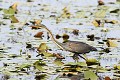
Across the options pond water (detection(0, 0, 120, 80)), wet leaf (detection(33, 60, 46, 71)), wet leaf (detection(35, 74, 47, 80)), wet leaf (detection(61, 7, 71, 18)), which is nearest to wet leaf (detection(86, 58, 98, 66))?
pond water (detection(0, 0, 120, 80))

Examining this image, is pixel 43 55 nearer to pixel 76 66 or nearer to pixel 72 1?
pixel 76 66

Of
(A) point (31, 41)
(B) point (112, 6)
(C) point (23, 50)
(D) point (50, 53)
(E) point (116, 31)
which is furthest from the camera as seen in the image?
(B) point (112, 6)

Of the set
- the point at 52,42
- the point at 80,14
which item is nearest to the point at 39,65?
the point at 52,42

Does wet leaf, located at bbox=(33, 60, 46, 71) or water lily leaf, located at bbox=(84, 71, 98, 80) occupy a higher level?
wet leaf, located at bbox=(33, 60, 46, 71)

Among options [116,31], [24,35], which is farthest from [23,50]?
[116,31]

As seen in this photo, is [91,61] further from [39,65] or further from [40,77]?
[40,77]

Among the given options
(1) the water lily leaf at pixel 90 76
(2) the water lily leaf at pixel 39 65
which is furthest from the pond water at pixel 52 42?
(1) the water lily leaf at pixel 90 76

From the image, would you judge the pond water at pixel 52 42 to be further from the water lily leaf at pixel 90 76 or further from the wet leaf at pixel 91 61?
the water lily leaf at pixel 90 76

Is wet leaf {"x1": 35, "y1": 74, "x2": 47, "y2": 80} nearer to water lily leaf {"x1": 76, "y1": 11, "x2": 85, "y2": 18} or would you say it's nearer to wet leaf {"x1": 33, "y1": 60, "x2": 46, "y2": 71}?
wet leaf {"x1": 33, "y1": 60, "x2": 46, "y2": 71}

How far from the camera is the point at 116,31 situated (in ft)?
38.1

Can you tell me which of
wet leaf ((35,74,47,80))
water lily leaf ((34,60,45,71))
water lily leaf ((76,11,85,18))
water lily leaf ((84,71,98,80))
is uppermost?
water lily leaf ((76,11,85,18))

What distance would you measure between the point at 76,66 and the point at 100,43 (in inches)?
80.4

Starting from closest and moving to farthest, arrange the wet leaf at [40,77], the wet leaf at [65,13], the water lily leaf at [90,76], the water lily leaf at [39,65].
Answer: the water lily leaf at [90,76], the wet leaf at [40,77], the water lily leaf at [39,65], the wet leaf at [65,13]

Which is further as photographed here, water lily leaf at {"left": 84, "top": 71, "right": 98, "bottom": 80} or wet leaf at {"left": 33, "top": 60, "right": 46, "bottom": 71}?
wet leaf at {"left": 33, "top": 60, "right": 46, "bottom": 71}
